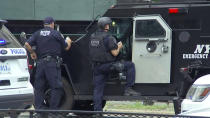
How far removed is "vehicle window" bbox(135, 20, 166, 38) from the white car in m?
2.77

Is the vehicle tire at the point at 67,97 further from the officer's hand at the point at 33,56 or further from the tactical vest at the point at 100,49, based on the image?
the tactical vest at the point at 100,49

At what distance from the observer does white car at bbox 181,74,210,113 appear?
4.75 meters

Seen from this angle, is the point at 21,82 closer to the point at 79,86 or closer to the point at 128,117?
the point at 79,86

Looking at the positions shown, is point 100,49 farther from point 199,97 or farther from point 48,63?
point 199,97

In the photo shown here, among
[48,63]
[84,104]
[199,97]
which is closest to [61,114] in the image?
[199,97]

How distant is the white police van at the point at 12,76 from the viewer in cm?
561

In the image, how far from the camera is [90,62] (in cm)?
→ 811

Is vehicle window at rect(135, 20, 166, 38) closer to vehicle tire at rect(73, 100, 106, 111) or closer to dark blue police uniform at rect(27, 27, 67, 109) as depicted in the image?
dark blue police uniform at rect(27, 27, 67, 109)

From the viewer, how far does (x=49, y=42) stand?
25.0 ft

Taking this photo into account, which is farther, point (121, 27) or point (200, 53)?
point (121, 27)

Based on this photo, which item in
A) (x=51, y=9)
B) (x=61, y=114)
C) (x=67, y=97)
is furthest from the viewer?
(x=51, y=9)

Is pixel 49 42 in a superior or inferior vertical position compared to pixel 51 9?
inferior

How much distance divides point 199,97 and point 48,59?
343 centimetres

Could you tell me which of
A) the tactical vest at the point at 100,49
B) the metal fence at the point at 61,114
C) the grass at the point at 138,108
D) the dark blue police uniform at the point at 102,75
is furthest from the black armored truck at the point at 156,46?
the metal fence at the point at 61,114
